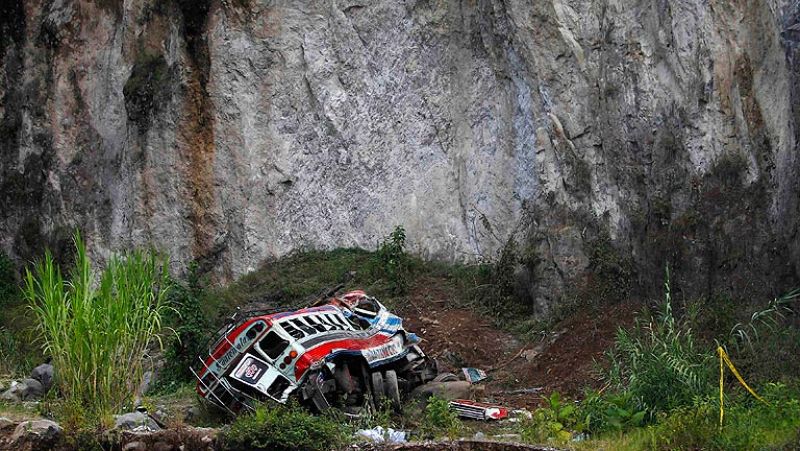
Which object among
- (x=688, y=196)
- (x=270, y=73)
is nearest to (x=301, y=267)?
(x=270, y=73)

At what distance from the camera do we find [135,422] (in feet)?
37.1

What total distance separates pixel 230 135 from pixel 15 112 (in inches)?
271

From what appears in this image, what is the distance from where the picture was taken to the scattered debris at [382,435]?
35.2ft

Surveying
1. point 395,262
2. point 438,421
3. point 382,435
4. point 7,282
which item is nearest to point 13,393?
point 382,435

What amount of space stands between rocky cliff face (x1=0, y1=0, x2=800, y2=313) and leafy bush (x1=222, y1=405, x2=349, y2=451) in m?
6.72

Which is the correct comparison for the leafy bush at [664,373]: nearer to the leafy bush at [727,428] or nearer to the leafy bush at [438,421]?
the leafy bush at [727,428]

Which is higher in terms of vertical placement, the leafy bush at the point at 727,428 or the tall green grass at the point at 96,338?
the tall green grass at the point at 96,338

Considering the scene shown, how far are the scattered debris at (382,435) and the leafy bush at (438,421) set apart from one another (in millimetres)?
245

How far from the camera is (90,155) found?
945 inches

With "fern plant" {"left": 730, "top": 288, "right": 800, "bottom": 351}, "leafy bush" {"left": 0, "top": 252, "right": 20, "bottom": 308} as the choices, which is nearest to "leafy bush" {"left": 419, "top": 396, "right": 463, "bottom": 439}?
"fern plant" {"left": 730, "top": 288, "right": 800, "bottom": 351}

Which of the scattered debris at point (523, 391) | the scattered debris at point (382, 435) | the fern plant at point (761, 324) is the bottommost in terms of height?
the scattered debris at point (523, 391)

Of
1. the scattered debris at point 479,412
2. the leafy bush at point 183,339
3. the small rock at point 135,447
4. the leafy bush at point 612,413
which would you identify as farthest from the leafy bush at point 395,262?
the small rock at point 135,447

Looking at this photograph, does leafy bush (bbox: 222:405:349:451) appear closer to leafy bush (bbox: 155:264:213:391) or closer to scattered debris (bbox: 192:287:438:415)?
scattered debris (bbox: 192:287:438:415)

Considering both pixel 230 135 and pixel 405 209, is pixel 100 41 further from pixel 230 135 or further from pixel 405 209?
pixel 405 209
